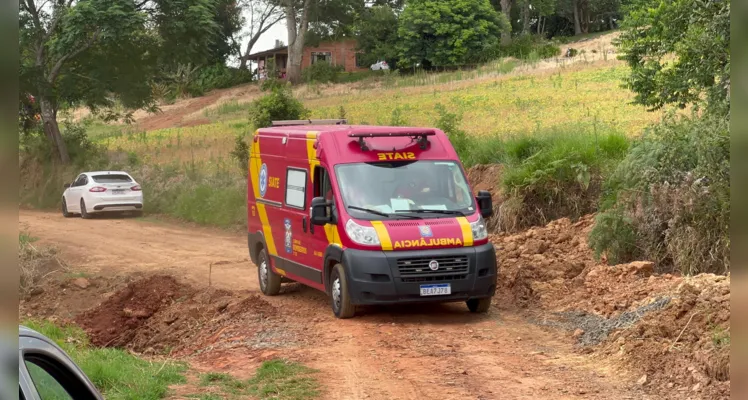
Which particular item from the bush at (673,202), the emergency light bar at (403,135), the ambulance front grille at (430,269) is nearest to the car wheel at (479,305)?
the ambulance front grille at (430,269)

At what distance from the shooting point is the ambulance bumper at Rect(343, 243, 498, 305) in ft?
42.1

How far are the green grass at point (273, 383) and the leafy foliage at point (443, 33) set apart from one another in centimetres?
6260

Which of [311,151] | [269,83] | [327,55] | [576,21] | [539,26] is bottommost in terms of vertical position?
[269,83]

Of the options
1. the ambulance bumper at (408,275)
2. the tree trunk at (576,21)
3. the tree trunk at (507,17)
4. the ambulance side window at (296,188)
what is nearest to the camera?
the ambulance bumper at (408,275)

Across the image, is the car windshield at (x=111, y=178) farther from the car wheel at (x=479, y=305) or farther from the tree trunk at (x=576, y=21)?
the tree trunk at (x=576, y=21)

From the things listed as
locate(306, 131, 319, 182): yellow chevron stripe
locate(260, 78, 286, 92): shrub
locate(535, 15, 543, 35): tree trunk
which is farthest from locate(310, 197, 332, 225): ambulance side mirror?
locate(535, 15, 543, 35): tree trunk

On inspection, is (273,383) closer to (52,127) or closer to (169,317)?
(169,317)

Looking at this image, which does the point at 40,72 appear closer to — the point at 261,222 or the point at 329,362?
the point at 261,222

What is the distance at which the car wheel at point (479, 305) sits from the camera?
45.1 ft

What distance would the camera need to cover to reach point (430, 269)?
12938mm

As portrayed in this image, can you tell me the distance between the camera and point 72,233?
2664 cm

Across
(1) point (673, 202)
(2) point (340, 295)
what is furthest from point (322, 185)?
(1) point (673, 202)

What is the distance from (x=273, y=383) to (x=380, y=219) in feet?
12.1

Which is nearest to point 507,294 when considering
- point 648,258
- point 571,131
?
point 648,258
